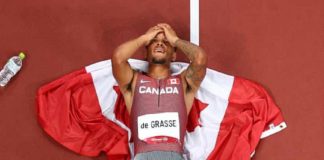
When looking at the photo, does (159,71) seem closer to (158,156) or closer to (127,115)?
(127,115)

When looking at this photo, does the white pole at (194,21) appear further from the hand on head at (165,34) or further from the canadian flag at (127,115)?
the hand on head at (165,34)

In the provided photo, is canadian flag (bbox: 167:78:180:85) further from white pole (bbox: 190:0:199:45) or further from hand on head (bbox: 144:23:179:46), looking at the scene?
white pole (bbox: 190:0:199:45)

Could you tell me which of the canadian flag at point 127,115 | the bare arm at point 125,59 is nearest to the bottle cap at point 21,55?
the canadian flag at point 127,115

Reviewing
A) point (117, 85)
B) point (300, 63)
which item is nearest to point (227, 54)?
point (300, 63)

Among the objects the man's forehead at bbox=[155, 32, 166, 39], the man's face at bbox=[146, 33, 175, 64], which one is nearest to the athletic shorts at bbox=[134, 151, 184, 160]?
the man's face at bbox=[146, 33, 175, 64]

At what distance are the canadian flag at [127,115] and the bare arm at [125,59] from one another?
0.61ft

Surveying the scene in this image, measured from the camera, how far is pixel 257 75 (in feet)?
9.55

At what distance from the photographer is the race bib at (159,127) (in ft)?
8.41

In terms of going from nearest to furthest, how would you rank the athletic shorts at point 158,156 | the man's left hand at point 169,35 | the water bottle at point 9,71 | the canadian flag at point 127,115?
the athletic shorts at point 158,156 → the man's left hand at point 169,35 → the canadian flag at point 127,115 → the water bottle at point 9,71

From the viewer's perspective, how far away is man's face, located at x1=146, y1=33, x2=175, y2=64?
8.66ft

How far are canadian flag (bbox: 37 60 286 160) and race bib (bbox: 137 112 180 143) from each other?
20 cm

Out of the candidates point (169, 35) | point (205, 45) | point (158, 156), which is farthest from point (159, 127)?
point (205, 45)

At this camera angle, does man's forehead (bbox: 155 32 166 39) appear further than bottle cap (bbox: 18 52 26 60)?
No

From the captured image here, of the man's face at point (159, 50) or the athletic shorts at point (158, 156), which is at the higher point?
the man's face at point (159, 50)
